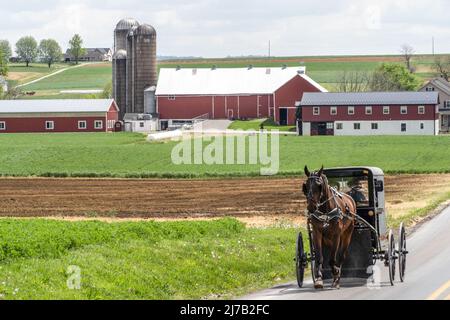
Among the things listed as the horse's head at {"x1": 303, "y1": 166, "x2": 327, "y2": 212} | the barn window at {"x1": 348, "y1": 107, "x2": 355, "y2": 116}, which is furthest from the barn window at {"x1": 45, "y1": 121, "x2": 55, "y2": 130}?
the horse's head at {"x1": 303, "y1": 166, "x2": 327, "y2": 212}

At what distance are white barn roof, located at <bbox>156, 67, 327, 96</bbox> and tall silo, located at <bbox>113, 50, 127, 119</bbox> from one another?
4.78 m

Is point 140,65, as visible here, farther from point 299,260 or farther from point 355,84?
point 299,260

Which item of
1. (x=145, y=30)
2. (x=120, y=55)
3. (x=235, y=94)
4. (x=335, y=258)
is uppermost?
(x=145, y=30)

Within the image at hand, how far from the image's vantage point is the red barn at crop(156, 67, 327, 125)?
127188mm

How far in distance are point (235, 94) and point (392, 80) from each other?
109 ft

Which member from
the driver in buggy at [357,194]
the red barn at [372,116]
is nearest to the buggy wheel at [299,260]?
the driver in buggy at [357,194]

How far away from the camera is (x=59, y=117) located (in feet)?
411

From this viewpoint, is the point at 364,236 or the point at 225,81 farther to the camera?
the point at 225,81

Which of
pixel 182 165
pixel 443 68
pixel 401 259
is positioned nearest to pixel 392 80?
pixel 443 68

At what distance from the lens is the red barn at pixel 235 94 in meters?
127

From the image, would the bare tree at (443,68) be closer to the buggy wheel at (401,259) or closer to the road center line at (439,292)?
the buggy wheel at (401,259)

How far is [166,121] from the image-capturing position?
431ft

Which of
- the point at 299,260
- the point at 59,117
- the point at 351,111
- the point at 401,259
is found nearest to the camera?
the point at 299,260

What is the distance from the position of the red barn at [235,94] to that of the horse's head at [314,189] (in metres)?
105
